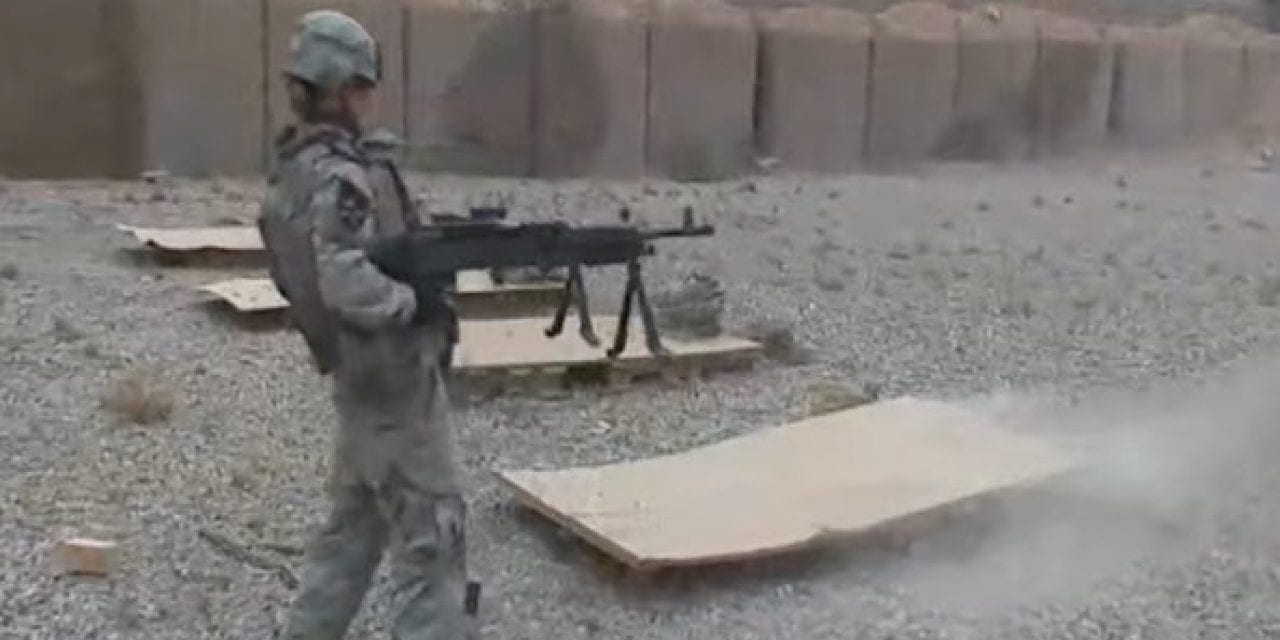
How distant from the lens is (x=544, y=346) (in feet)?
27.2

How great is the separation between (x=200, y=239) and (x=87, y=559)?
5787mm

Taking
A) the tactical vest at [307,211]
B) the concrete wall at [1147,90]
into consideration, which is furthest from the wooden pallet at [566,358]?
the concrete wall at [1147,90]

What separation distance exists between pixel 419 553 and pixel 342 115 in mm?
994

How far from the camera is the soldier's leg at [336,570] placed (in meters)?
4.56

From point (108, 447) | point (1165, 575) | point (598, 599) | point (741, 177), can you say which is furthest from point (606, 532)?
point (741, 177)

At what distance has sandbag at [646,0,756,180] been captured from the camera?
1716 centimetres

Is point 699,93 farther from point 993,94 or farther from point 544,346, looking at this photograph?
point 544,346

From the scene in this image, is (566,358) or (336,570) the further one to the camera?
(566,358)

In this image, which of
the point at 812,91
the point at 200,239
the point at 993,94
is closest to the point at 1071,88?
the point at 993,94

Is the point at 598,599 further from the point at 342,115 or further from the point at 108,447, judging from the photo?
the point at 108,447

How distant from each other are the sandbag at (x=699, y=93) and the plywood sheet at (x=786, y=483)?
404 inches

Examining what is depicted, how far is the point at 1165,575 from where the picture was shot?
5.77 meters

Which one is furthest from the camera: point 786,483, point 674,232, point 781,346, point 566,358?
point 781,346

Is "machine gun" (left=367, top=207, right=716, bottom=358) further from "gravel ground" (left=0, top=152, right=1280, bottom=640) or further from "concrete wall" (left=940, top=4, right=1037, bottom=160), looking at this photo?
"concrete wall" (left=940, top=4, right=1037, bottom=160)
